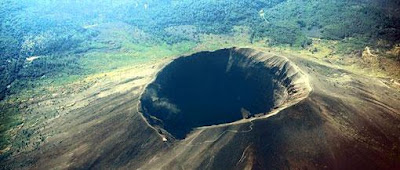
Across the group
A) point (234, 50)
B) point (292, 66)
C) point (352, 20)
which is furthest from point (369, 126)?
point (352, 20)

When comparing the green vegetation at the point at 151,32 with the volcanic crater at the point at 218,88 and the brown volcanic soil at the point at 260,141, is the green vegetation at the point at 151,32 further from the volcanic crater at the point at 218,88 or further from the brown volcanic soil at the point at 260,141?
the volcanic crater at the point at 218,88

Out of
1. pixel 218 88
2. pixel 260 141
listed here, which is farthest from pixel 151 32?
pixel 260 141

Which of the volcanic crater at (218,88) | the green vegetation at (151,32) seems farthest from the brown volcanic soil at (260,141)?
the green vegetation at (151,32)

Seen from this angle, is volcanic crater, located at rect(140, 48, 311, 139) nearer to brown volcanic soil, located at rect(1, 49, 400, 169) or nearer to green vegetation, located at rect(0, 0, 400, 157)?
brown volcanic soil, located at rect(1, 49, 400, 169)

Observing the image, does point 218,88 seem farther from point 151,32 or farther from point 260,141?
point 151,32

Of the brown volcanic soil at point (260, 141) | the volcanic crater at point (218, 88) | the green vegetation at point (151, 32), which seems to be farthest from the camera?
the green vegetation at point (151, 32)

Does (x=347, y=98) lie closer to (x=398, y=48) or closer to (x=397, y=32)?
(x=398, y=48)
